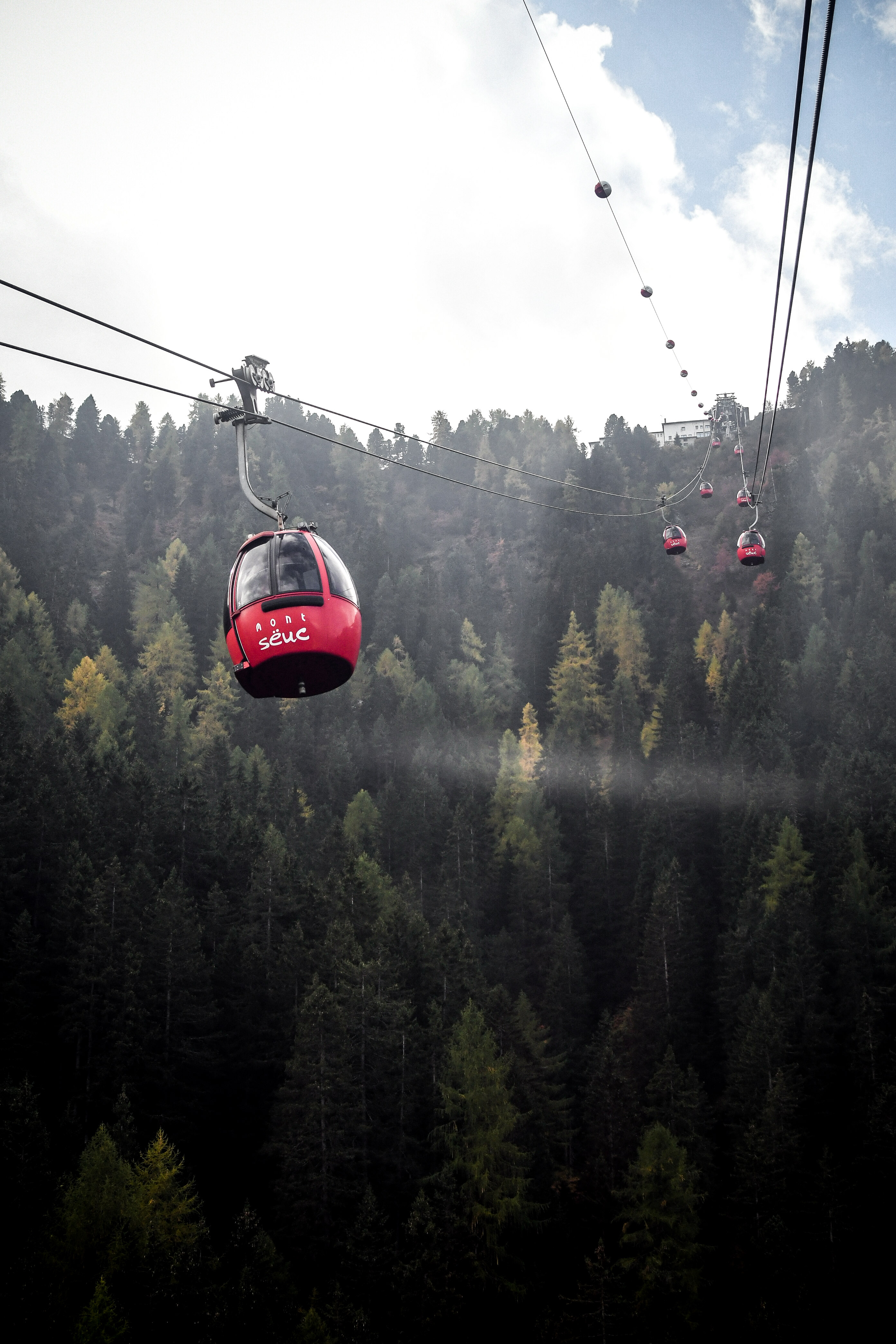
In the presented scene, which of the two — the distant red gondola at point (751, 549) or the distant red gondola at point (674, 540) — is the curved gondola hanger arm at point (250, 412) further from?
the distant red gondola at point (674, 540)

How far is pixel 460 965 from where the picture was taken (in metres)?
48.9

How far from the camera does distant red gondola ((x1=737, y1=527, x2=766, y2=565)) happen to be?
2703cm

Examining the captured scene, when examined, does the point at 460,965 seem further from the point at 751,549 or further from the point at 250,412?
the point at 250,412

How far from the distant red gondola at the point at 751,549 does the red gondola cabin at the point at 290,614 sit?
723 inches

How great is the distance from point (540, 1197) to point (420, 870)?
81.1 feet

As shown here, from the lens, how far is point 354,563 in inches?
4350

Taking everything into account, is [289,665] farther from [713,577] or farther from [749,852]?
[713,577]

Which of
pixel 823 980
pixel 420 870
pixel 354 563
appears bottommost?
pixel 823 980

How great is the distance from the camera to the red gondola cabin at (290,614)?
33.8 feet

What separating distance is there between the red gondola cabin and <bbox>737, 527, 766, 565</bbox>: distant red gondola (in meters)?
18.4

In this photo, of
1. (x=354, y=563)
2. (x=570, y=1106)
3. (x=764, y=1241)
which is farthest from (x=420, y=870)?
(x=354, y=563)

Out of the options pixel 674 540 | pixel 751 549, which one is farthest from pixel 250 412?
pixel 674 540

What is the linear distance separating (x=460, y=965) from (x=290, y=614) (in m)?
41.4

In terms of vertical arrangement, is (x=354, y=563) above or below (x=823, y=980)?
above
